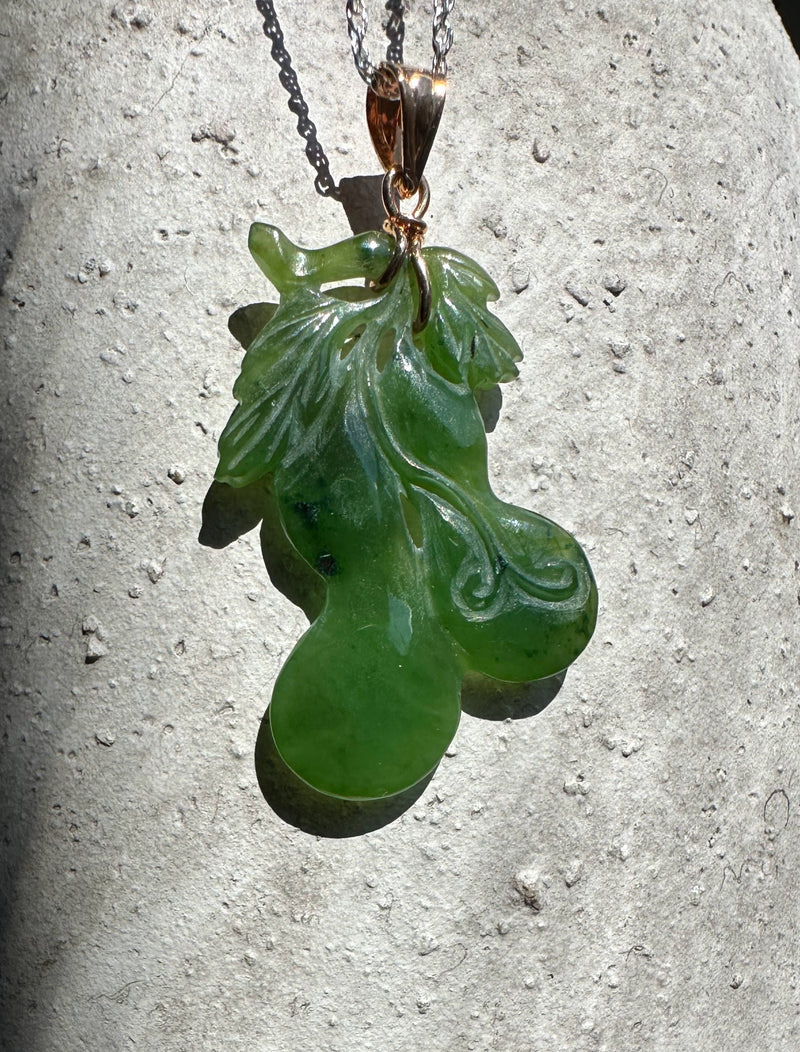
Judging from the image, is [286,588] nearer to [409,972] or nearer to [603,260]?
[409,972]

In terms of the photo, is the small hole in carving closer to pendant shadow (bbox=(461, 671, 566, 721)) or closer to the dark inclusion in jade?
the dark inclusion in jade

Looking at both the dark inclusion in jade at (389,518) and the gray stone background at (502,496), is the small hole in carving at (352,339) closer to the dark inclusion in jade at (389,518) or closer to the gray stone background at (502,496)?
the dark inclusion in jade at (389,518)

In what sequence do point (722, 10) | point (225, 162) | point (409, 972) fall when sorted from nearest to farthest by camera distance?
point (409, 972)
point (225, 162)
point (722, 10)

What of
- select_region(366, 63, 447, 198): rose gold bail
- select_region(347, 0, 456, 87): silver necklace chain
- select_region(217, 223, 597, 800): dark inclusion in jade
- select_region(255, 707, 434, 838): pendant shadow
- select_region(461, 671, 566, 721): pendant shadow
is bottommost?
select_region(255, 707, 434, 838): pendant shadow

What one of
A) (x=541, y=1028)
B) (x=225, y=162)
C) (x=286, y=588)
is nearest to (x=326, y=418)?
(x=286, y=588)

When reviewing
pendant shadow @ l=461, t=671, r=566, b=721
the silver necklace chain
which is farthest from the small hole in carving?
pendant shadow @ l=461, t=671, r=566, b=721

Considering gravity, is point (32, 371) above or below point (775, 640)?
above


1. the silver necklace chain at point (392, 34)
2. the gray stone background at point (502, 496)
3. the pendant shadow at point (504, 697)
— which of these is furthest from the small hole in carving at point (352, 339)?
the pendant shadow at point (504, 697)
